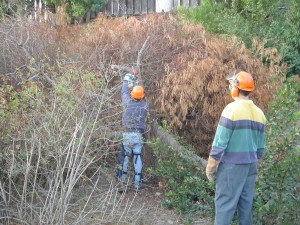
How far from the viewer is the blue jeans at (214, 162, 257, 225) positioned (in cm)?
529

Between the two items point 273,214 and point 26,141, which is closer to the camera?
point 273,214

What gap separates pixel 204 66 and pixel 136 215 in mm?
2921

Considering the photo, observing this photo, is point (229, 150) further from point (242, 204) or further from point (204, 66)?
point (204, 66)

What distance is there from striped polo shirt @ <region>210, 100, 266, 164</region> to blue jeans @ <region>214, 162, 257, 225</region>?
0.08 meters

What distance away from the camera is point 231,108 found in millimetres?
5203

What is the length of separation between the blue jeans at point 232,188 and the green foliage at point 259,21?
225 inches

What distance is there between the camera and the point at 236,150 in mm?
5254

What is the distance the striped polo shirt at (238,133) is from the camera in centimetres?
516

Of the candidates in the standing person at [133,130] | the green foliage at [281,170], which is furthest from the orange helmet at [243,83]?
the standing person at [133,130]

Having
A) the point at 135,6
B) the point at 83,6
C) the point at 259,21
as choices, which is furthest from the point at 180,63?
the point at 135,6

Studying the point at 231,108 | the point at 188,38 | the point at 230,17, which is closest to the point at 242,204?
the point at 231,108

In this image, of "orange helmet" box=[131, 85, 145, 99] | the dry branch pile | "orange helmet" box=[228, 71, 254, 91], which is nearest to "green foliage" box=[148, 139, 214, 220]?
"orange helmet" box=[131, 85, 145, 99]

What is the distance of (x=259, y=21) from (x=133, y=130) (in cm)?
586

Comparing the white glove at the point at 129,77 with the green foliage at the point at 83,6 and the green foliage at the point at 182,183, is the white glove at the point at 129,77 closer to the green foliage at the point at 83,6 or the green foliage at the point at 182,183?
the green foliage at the point at 182,183
